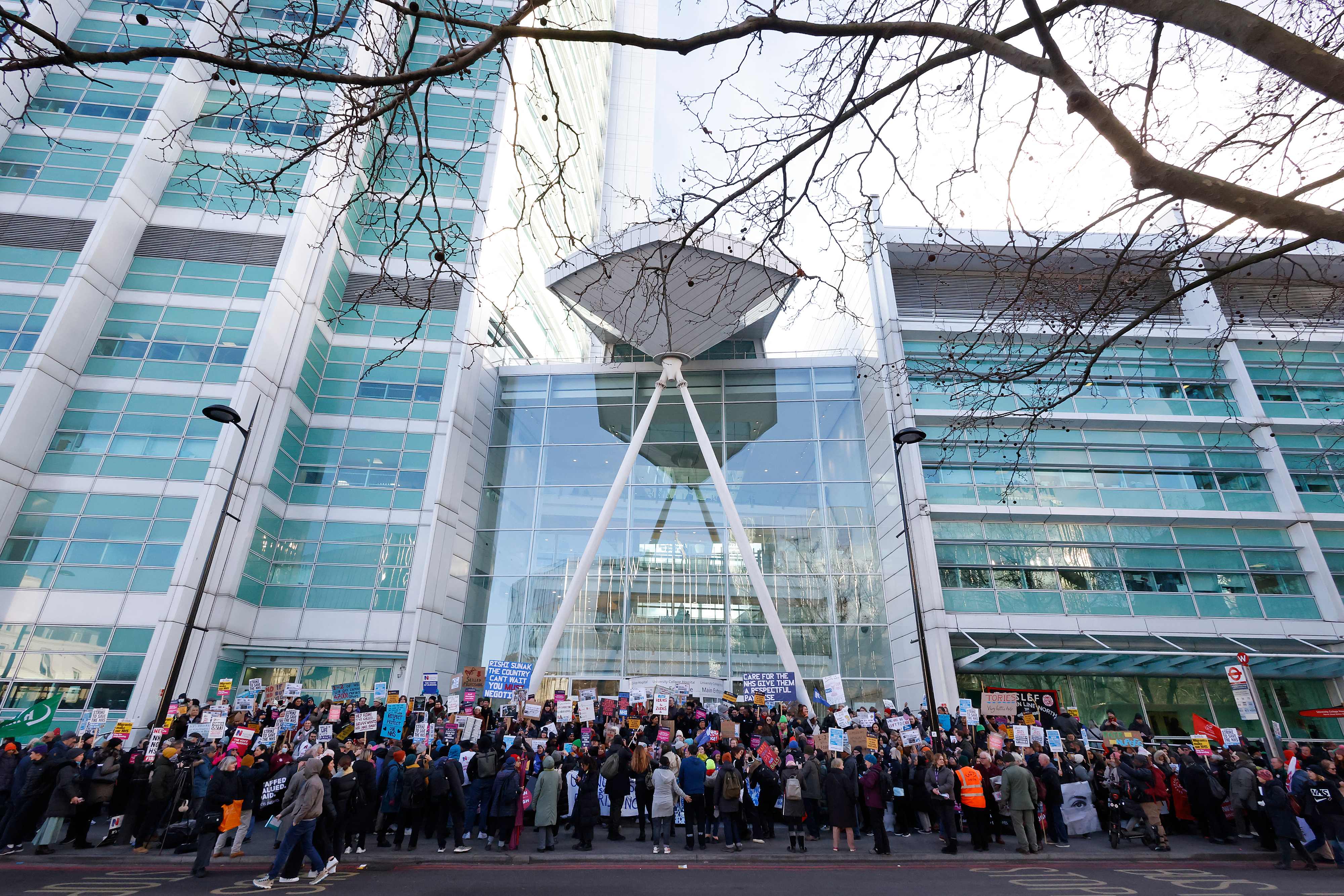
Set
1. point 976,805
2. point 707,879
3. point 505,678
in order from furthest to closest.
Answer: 1. point 505,678
2. point 976,805
3. point 707,879

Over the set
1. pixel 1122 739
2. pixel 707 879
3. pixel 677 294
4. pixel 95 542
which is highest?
pixel 677 294

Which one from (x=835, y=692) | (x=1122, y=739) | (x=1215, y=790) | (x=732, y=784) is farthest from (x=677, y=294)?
(x=1215, y=790)

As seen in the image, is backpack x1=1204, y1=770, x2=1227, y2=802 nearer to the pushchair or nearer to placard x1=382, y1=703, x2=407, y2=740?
the pushchair

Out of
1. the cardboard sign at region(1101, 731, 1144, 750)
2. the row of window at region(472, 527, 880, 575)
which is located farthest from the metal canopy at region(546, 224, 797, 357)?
the cardboard sign at region(1101, 731, 1144, 750)

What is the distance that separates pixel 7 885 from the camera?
8.34 m

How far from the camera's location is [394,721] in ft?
49.2

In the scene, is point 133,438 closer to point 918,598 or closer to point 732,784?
point 732,784

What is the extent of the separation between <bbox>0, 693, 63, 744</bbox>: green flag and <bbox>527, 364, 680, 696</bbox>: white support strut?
14179mm

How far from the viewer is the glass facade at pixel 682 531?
82.4 feet

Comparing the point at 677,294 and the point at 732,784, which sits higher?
the point at 677,294

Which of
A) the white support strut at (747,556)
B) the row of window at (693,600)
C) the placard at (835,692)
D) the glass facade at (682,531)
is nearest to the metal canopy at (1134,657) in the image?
the glass facade at (682,531)

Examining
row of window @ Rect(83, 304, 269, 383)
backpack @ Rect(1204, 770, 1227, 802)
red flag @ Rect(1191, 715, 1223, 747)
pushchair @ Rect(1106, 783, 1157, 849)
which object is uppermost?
row of window @ Rect(83, 304, 269, 383)

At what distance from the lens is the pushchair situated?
38.1 feet

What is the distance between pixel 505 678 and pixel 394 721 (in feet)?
15.9
